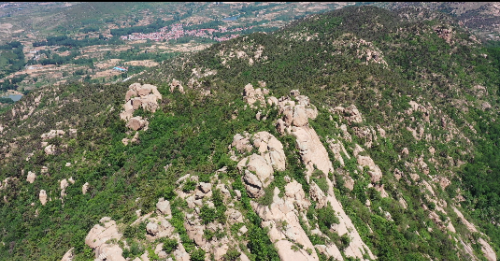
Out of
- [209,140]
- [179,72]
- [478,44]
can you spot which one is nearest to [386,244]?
[209,140]

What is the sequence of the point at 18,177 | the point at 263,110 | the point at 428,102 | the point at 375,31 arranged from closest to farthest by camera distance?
the point at 263,110, the point at 18,177, the point at 428,102, the point at 375,31

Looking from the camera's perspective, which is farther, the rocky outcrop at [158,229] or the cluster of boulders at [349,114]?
the cluster of boulders at [349,114]

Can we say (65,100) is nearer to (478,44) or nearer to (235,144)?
(235,144)

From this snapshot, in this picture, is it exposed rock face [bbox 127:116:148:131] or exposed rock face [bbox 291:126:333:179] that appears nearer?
exposed rock face [bbox 291:126:333:179]

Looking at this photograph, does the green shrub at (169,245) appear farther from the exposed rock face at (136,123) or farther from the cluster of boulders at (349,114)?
the cluster of boulders at (349,114)

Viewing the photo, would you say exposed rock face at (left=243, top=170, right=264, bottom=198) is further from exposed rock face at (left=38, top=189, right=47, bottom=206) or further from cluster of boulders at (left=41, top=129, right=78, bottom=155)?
cluster of boulders at (left=41, top=129, right=78, bottom=155)

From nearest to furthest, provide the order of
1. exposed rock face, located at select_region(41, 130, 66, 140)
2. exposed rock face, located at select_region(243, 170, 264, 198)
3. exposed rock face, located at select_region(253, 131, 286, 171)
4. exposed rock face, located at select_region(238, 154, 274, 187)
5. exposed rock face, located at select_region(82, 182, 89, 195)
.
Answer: exposed rock face, located at select_region(243, 170, 264, 198)
exposed rock face, located at select_region(238, 154, 274, 187)
exposed rock face, located at select_region(253, 131, 286, 171)
exposed rock face, located at select_region(82, 182, 89, 195)
exposed rock face, located at select_region(41, 130, 66, 140)

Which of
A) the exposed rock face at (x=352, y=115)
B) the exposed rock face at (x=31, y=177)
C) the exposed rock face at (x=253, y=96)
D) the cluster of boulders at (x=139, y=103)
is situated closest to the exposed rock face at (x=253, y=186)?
the exposed rock face at (x=253, y=96)

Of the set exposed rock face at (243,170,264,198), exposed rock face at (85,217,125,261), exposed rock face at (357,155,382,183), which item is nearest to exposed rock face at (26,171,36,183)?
exposed rock face at (85,217,125,261)
